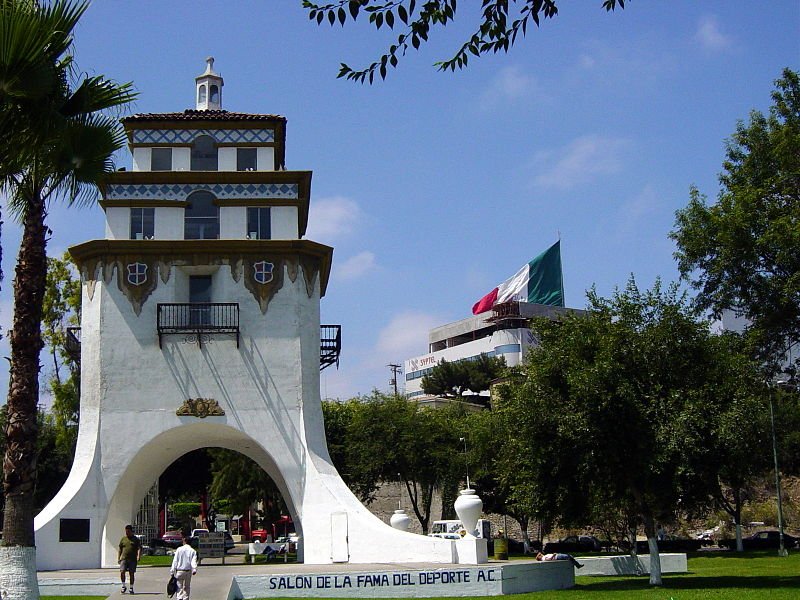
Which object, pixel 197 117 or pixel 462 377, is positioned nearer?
pixel 197 117

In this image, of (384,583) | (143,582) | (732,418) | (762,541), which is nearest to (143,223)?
(143,582)

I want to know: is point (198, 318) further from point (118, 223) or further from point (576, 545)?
point (576, 545)

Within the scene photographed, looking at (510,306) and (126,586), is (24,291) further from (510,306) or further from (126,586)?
(510,306)

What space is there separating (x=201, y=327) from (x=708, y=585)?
51.3 feet

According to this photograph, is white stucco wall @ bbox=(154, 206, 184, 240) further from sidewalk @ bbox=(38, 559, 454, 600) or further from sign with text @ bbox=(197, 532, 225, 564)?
sidewalk @ bbox=(38, 559, 454, 600)

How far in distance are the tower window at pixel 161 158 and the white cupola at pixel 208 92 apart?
3.02 metres

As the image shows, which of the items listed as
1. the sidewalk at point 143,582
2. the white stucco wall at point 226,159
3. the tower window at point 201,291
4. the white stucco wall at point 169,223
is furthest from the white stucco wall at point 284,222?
the sidewalk at point 143,582

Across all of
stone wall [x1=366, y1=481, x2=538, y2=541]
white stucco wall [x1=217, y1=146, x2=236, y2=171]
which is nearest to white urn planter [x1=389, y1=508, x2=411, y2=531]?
white stucco wall [x1=217, y1=146, x2=236, y2=171]

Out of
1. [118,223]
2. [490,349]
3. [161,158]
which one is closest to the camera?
[118,223]

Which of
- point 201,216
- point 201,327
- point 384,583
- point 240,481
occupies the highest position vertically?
point 201,216

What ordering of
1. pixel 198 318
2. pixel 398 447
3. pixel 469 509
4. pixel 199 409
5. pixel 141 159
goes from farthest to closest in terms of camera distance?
pixel 398 447
pixel 141 159
pixel 198 318
pixel 199 409
pixel 469 509

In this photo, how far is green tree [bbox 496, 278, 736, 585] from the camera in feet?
87.7

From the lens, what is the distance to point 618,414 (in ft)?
89.3

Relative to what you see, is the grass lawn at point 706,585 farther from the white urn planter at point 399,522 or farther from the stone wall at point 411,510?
the stone wall at point 411,510
